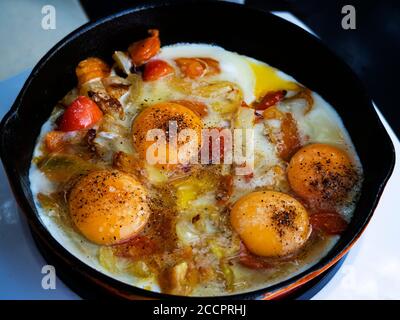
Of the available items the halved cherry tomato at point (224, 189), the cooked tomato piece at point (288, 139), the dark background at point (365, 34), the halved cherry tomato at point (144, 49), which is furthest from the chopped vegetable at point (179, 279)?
the dark background at point (365, 34)

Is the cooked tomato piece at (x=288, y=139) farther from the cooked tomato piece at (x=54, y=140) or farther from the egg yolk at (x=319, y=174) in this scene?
the cooked tomato piece at (x=54, y=140)

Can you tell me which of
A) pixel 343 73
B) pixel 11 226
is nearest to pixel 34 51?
pixel 11 226

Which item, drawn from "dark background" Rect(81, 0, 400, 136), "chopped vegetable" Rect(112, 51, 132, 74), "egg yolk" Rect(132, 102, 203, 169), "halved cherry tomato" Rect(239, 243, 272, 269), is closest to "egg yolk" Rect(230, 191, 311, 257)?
"halved cherry tomato" Rect(239, 243, 272, 269)

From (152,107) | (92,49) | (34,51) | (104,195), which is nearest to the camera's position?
(104,195)

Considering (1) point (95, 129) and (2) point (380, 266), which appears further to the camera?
(1) point (95, 129)

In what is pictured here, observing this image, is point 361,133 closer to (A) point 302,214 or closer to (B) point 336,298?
(A) point 302,214

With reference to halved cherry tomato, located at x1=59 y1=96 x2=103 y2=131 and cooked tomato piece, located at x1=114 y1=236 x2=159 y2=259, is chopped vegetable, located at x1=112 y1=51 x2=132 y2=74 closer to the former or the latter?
halved cherry tomato, located at x1=59 y1=96 x2=103 y2=131
